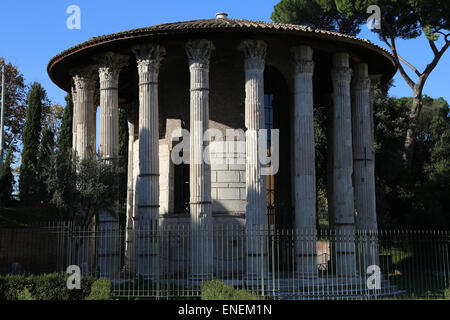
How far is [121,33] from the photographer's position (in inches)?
678

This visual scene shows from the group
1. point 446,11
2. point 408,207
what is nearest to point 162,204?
point 408,207

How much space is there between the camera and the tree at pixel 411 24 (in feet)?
93.1

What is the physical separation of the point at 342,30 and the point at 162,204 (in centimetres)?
1917

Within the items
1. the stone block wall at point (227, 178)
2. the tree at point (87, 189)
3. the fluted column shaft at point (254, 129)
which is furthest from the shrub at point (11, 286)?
the stone block wall at point (227, 178)

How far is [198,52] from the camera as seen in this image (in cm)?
1711

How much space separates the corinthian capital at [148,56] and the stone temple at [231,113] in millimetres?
32

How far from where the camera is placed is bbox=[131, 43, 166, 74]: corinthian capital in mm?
17438

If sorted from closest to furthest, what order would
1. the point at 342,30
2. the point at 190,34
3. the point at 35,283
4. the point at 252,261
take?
1. the point at 35,283
2. the point at 252,261
3. the point at 190,34
4. the point at 342,30

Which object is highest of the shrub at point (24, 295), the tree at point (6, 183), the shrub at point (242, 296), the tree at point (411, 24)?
the tree at point (411, 24)

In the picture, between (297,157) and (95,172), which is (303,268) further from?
(95,172)

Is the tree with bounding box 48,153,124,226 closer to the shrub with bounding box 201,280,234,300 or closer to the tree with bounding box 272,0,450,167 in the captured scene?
the shrub with bounding box 201,280,234,300

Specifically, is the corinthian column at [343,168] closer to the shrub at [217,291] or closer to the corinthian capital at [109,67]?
the shrub at [217,291]

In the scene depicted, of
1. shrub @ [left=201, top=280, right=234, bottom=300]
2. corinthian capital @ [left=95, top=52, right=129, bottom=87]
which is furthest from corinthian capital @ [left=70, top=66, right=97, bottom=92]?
shrub @ [left=201, top=280, right=234, bottom=300]

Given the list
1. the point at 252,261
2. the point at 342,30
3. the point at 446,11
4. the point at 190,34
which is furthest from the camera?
the point at 342,30
